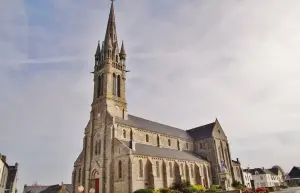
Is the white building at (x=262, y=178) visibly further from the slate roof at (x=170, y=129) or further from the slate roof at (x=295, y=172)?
the slate roof at (x=170, y=129)

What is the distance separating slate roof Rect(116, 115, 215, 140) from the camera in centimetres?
4691

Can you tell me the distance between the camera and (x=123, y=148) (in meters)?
37.6

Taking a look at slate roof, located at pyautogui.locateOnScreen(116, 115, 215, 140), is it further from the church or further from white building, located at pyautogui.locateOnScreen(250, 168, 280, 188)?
white building, located at pyautogui.locateOnScreen(250, 168, 280, 188)

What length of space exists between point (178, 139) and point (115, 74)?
21527 millimetres

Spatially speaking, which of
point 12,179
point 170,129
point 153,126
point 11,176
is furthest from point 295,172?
point 11,176

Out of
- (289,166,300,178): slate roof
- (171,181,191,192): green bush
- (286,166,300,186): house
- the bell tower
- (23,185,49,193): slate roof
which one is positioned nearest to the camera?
(171,181,191,192): green bush

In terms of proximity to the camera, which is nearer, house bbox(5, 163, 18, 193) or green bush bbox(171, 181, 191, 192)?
green bush bbox(171, 181, 191, 192)

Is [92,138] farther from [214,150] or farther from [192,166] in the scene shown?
[214,150]

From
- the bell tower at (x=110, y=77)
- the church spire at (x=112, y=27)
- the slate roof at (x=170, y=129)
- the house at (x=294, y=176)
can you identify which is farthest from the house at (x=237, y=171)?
the house at (x=294, y=176)

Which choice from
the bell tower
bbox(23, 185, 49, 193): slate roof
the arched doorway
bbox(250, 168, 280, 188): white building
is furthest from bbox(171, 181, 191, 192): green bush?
bbox(23, 185, 49, 193): slate roof

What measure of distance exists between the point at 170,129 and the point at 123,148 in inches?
871

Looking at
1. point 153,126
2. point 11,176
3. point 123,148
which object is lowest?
point 11,176

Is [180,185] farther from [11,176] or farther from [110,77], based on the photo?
[11,176]

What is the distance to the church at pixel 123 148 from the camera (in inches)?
1473
